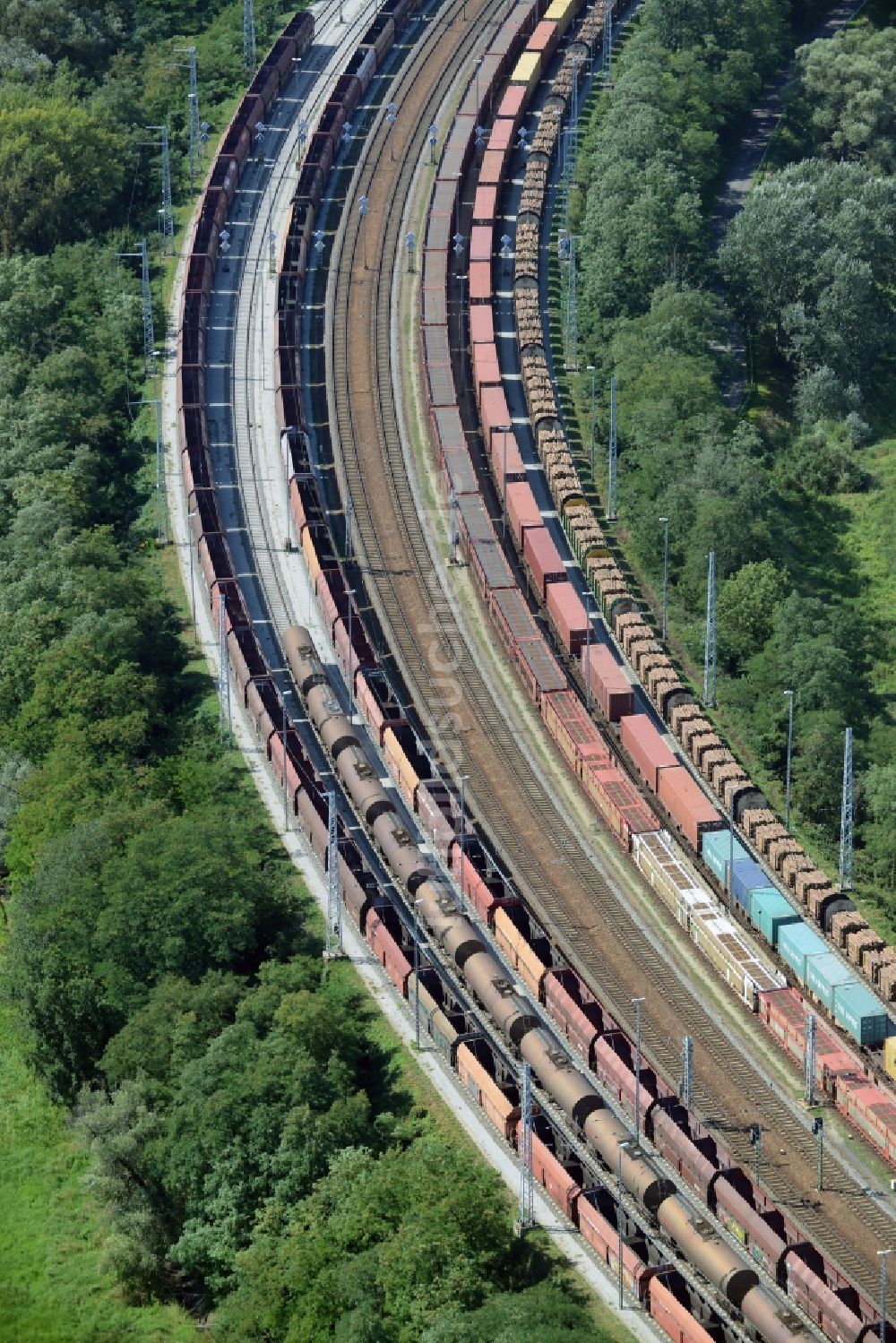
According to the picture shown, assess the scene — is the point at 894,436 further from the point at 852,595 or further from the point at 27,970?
the point at 27,970

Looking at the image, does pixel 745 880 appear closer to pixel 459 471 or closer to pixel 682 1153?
pixel 682 1153

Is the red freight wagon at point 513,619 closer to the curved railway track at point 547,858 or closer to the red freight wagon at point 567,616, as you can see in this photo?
the red freight wagon at point 567,616

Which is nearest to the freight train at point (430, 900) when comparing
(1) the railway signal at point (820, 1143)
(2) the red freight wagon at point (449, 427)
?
(1) the railway signal at point (820, 1143)

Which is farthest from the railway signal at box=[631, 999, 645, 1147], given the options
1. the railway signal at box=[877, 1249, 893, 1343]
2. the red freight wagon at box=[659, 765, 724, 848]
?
the red freight wagon at box=[659, 765, 724, 848]

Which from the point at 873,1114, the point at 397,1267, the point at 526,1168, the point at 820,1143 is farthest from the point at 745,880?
the point at 397,1267

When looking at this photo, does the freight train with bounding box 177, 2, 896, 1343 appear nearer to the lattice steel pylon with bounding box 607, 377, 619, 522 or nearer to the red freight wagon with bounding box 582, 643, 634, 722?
the red freight wagon with bounding box 582, 643, 634, 722

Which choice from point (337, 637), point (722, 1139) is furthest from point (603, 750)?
point (722, 1139)
